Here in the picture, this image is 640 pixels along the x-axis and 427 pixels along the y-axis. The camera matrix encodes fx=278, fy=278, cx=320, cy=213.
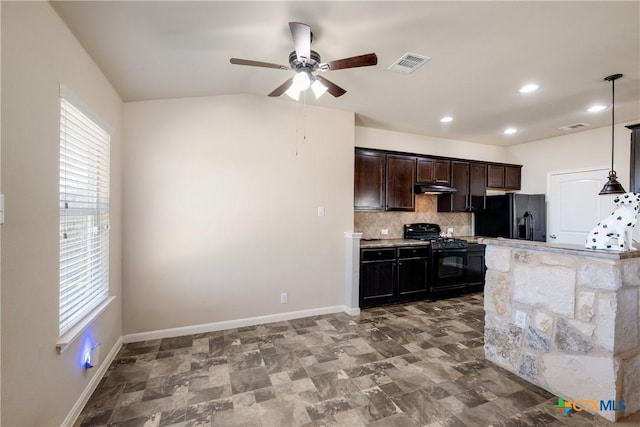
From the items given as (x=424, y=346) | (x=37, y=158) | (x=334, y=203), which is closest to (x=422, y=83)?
(x=334, y=203)

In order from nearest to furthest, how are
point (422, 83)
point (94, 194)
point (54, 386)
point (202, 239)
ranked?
point (54, 386) < point (94, 194) < point (422, 83) < point (202, 239)

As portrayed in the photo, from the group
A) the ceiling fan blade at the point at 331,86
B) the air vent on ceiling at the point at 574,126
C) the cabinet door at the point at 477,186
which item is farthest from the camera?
the cabinet door at the point at 477,186

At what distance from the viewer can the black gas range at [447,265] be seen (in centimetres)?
439

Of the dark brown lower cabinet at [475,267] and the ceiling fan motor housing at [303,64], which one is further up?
the ceiling fan motor housing at [303,64]

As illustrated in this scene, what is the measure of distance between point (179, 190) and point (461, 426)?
3.32 metres

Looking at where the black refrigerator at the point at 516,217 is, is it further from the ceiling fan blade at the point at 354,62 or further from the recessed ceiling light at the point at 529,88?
the ceiling fan blade at the point at 354,62

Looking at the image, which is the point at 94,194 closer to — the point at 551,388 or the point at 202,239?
the point at 202,239

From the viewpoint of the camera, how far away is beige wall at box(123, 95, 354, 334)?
10.0 ft

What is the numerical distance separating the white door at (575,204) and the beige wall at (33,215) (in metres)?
6.68

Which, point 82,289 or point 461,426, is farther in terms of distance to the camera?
point 82,289

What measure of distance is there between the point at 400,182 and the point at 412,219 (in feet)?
2.90

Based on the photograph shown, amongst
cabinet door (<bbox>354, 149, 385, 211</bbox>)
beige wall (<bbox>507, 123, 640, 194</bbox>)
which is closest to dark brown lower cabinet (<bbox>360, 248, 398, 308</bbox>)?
cabinet door (<bbox>354, 149, 385, 211</bbox>)

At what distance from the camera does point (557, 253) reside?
86.7 inches

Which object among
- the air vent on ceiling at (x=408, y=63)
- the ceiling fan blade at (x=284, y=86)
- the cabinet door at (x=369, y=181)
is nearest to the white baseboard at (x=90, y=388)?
the ceiling fan blade at (x=284, y=86)
